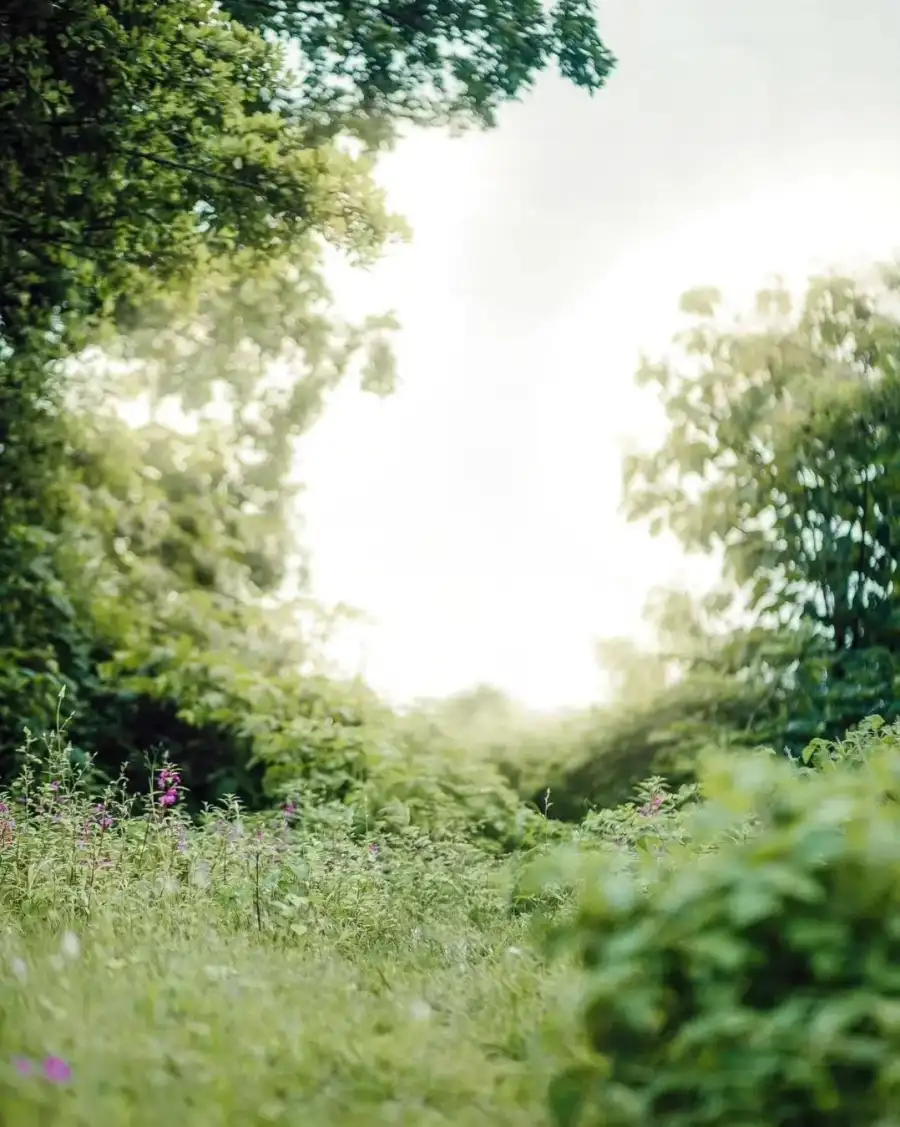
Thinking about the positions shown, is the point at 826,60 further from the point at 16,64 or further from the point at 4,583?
the point at 4,583

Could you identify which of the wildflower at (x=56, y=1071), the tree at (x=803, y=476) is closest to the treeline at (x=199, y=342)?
the tree at (x=803, y=476)

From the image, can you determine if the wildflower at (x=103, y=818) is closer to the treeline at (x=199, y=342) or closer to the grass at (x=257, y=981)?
the grass at (x=257, y=981)

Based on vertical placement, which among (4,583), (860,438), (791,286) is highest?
(791,286)

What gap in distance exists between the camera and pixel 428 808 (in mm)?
4277

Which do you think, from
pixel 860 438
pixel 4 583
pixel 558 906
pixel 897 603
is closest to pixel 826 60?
pixel 860 438

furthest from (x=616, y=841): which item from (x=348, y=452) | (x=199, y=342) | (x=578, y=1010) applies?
(x=199, y=342)

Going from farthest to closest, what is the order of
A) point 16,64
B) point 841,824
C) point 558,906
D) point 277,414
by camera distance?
point 277,414 → point 16,64 → point 558,906 → point 841,824

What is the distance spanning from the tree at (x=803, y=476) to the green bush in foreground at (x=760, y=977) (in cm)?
314

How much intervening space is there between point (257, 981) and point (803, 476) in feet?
10.6

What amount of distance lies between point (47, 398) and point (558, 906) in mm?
3087

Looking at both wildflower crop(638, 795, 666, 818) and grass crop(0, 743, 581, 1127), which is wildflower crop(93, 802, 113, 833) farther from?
wildflower crop(638, 795, 666, 818)

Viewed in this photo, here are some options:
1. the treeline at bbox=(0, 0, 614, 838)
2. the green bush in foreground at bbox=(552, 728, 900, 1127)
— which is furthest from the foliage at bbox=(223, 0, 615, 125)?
the green bush in foreground at bbox=(552, 728, 900, 1127)

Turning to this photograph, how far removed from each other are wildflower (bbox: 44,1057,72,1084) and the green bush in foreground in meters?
0.57

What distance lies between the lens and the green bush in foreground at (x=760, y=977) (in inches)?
50.8
